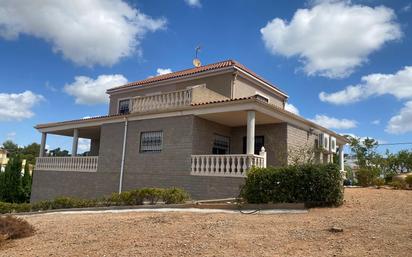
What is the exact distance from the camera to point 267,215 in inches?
368

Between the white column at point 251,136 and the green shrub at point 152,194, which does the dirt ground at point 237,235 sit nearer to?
the green shrub at point 152,194

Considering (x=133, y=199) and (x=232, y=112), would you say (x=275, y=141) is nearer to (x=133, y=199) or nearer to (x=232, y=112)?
(x=232, y=112)

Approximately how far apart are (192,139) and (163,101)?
9.14 ft

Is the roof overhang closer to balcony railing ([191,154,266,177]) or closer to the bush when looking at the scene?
balcony railing ([191,154,266,177])

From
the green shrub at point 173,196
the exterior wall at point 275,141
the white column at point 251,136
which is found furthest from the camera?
the exterior wall at point 275,141

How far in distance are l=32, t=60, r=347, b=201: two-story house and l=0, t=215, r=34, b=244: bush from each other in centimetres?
738

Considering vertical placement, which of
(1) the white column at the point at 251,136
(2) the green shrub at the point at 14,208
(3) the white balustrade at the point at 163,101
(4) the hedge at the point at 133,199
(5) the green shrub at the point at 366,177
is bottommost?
(2) the green shrub at the point at 14,208

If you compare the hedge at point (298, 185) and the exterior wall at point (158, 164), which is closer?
the hedge at point (298, 185)

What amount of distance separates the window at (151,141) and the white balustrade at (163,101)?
122 centimetres

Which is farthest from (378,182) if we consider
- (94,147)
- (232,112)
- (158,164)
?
(94,147)

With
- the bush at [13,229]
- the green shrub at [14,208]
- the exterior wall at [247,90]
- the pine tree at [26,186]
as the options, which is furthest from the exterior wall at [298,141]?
the pine tree at [26,186]

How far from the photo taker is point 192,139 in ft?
52.5

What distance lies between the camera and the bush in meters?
8.39

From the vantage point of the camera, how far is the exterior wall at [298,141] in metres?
16.6
